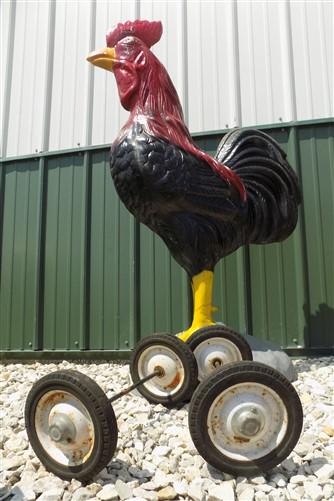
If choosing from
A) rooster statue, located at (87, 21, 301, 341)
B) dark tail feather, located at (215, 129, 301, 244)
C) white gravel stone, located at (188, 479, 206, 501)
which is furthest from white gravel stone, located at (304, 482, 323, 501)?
dark tail feather, located at (215, 129, 301, 244)

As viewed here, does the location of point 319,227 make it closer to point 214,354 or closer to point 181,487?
point 214,354

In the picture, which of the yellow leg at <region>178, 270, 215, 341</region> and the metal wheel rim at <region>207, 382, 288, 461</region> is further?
the yellow leg at <region>178, 270, 215, 341</region>

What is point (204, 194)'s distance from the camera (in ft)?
9.63

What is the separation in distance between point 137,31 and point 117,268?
2.43 meters

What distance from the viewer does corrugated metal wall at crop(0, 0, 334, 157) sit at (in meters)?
4.62

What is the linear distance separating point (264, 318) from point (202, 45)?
3.35m

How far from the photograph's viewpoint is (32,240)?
4.85 m

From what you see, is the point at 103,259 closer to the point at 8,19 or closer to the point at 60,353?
the point at 60,353

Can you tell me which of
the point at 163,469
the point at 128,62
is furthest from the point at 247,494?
the point at 128,62

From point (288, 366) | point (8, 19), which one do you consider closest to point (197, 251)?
point (288, 366)

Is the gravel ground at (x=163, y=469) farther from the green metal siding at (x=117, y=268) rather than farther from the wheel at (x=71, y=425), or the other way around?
the green metal siding at (x=117, y=268)

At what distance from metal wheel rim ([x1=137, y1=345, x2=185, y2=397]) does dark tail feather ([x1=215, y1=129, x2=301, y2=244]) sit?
1.34m

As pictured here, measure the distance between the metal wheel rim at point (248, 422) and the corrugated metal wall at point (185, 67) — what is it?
3.65 meters

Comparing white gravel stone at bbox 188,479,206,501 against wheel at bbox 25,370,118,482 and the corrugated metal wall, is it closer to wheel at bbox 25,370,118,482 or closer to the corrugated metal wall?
wheel at bbox 25,370,118,482
